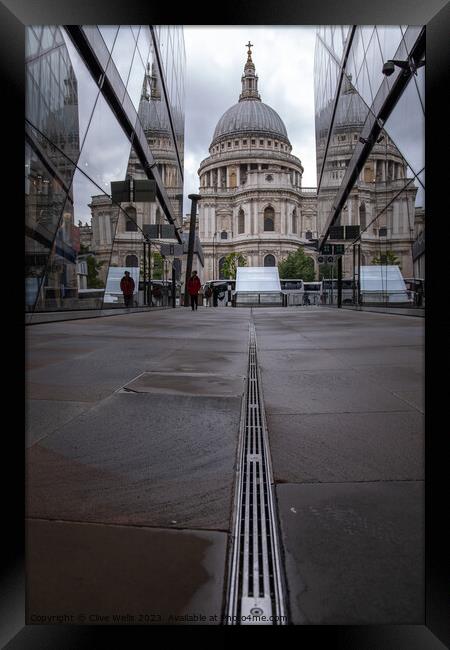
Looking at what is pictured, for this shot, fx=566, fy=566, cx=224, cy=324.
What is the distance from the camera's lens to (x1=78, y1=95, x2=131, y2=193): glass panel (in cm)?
1057

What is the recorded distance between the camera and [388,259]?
14031mm

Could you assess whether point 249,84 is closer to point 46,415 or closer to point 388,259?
point 388,259

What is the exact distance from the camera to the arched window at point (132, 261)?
50.6 ft

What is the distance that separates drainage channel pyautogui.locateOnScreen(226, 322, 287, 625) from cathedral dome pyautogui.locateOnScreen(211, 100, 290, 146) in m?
96.6

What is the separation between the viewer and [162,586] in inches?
38.0

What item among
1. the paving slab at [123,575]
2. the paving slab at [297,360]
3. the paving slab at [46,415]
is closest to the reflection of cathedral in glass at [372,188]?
the paving slab at [297,360]

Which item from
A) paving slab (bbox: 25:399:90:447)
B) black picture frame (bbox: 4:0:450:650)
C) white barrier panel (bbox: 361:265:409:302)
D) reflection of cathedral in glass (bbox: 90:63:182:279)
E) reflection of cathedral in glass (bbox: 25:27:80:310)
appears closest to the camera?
black picture frame (bbox: 4:0:450:650)

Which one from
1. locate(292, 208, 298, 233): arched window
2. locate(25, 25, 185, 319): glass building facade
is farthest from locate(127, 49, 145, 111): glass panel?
locate(292, 208, 298, 233): arched window

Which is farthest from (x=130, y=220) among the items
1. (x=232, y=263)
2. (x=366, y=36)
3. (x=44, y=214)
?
(x=232, y=263)

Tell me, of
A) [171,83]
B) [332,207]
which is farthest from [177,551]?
[332,207]

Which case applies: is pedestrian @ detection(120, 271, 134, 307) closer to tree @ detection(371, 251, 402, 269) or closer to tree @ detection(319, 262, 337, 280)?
tree @ detection(371, 251, 402, 269)

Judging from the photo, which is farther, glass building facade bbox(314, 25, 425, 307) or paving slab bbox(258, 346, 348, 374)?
glass building facade bbox(314, 25, 425, 307)
